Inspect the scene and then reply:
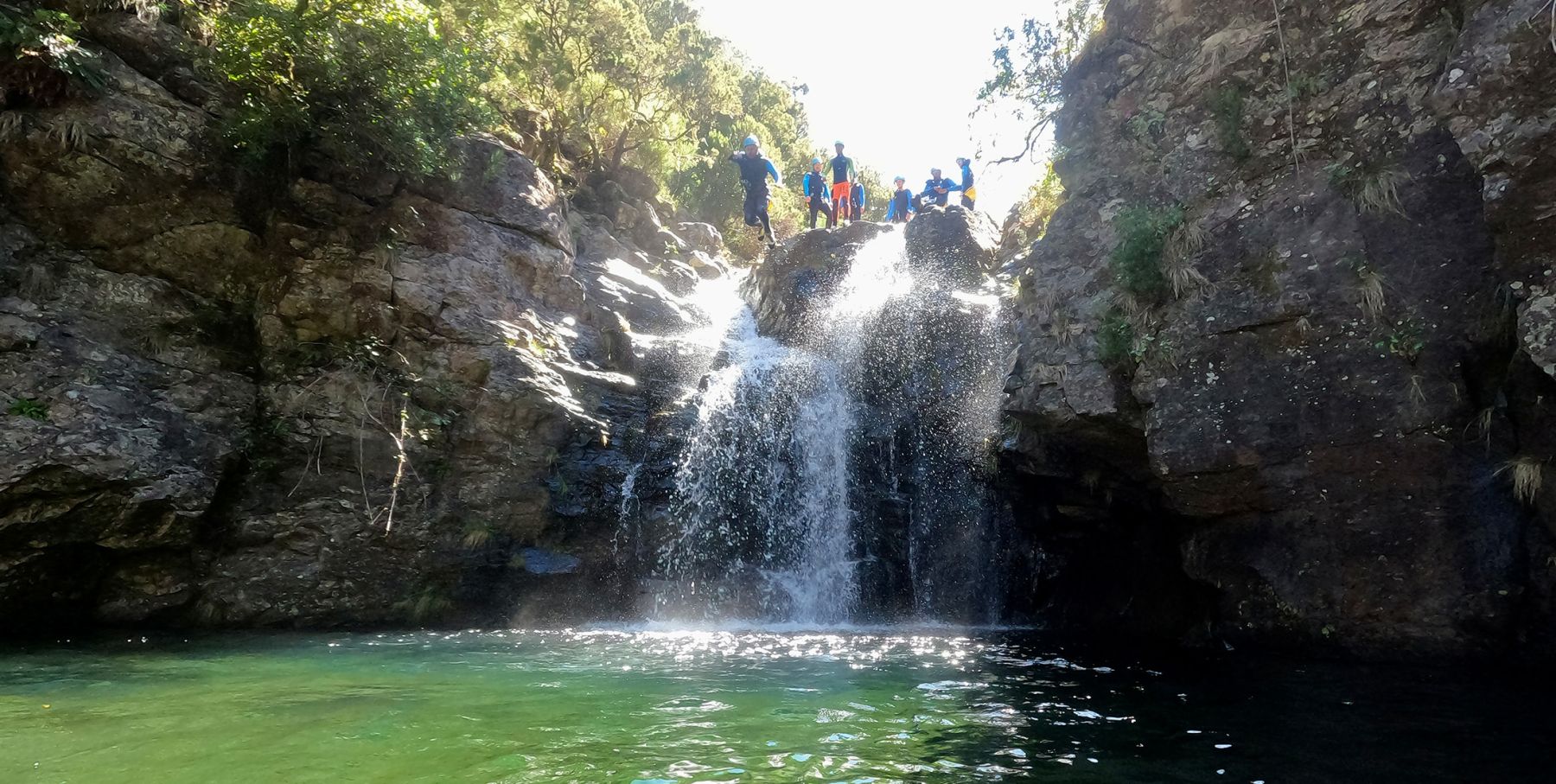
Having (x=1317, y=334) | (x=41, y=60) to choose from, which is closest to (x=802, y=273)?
(x=1317, y=334)

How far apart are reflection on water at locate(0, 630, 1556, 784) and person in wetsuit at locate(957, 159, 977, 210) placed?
1328 centimetres

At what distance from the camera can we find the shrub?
11562 millimetres

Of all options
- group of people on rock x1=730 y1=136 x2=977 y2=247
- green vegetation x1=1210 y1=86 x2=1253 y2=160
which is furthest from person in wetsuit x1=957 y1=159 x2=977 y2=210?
green vegetation x1=1210 y1=86 x2=1253 y2=160

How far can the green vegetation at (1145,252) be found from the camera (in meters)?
9.58

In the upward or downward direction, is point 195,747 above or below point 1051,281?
below

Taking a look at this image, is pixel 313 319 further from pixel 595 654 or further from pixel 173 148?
pixel 595 654

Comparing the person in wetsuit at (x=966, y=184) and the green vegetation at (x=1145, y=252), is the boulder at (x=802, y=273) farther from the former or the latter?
the green vegetation at (x=1145, y=252)

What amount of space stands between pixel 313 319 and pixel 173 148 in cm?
297

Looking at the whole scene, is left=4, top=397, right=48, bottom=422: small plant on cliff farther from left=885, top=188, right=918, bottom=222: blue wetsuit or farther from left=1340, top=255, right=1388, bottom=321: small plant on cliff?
left=885, top=188, right=918, bottom=222: blue wetsuit

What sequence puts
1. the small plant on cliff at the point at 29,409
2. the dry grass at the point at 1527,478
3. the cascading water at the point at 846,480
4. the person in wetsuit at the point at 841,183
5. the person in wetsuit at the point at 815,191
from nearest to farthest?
1. the dry grass at the point at 1527,478
2. the small plant on cliff at the point at 29,409
3. the cascading water at the point at 846,480
4. the person in wetsuit at the point at 841,183
5. the person in wetsuit at the point at 815,191

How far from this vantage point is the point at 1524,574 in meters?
6.92

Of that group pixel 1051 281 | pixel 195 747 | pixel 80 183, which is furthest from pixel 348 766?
pixel 80 183

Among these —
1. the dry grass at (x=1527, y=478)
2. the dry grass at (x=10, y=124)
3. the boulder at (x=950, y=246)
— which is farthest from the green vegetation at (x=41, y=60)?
the dry grass at (x=1527, y=478)

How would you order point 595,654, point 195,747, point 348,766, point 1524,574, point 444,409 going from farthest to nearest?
point 444,409 → point 595,654 → point 1524,574 → point 195,747 → point 348,766
